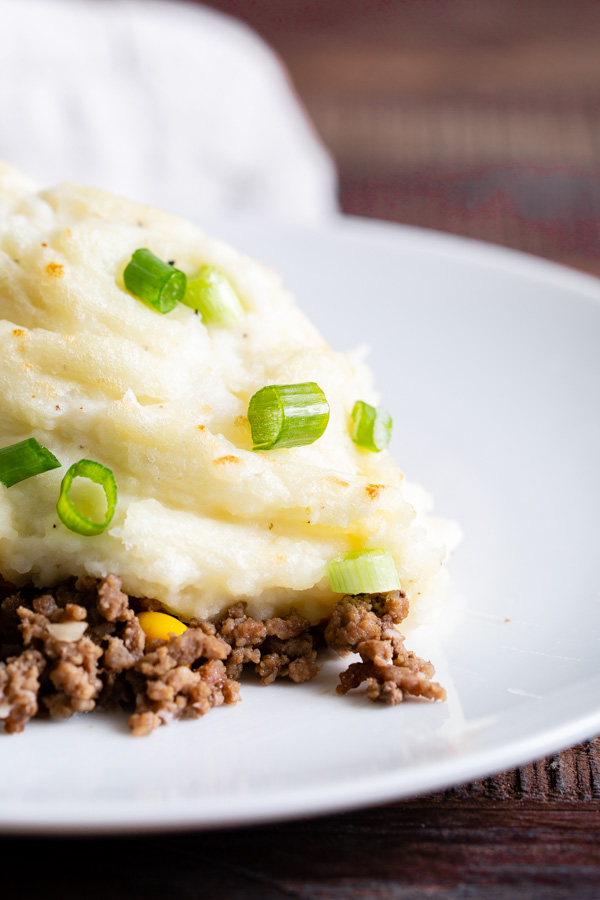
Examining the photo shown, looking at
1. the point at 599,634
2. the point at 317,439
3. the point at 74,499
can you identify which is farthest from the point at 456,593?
the point at 74,499

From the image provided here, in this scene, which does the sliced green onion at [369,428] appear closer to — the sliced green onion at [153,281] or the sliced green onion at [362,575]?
the sliced green onion at [362,575]

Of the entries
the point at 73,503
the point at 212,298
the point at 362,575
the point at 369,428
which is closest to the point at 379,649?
the point at 362,575

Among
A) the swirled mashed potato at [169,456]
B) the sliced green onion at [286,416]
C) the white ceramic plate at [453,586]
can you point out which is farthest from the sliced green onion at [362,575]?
the sliced green onion at [286,416]

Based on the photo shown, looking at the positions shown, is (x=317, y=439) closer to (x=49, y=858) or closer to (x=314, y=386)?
(x=314, y=386)

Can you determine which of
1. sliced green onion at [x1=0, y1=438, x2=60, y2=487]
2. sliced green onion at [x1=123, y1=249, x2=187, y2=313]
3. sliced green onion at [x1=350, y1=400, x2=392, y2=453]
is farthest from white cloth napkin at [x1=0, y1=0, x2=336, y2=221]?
sliced green onion at [x1=0, y1=438, x2=60, y2=487]

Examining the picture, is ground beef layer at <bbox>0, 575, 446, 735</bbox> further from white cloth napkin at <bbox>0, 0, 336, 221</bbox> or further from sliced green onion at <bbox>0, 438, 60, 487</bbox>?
white cloth napkin at <bbox>0, 0, 336, 221</bbox>
